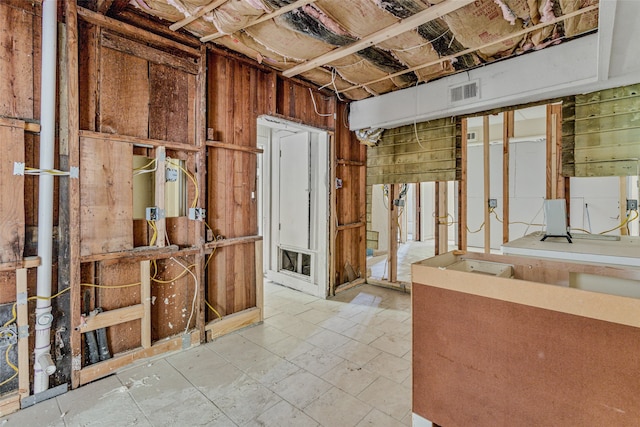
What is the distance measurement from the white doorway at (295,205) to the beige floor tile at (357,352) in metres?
1.35

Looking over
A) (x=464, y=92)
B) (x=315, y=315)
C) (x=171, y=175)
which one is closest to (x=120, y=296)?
(x=171, y=175)

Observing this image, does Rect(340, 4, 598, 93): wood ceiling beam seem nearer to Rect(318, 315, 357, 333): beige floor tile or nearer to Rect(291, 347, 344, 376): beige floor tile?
Rect(318, 315, 357, 333): beige floor tile

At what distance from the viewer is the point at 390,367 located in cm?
248

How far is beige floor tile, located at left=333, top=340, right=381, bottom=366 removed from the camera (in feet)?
8.55

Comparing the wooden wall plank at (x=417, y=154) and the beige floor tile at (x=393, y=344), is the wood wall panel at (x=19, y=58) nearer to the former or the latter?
the beige floor tile at (x=393, y=344)

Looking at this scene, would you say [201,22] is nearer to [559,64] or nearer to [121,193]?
Result: [121,193]

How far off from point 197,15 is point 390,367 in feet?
10.2

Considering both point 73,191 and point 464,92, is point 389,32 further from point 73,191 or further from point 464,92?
point 73,191

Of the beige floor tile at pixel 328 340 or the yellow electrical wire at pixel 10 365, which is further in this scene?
the beige floor tile at pixel 328 340

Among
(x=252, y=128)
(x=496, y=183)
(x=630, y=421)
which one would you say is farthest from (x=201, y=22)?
(x=496, y=183)

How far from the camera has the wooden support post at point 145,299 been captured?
8.22ft

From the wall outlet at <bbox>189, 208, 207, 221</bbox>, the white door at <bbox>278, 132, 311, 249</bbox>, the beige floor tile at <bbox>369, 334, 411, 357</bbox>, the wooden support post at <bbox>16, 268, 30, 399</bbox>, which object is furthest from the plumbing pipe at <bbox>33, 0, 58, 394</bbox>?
the white door at <bbox>278, 132, 311, 249</bbox>

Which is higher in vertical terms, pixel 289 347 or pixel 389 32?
pixel 389 32

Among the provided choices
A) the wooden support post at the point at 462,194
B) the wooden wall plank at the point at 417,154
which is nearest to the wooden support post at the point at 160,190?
the wooden wall plank at the point at 417,154
